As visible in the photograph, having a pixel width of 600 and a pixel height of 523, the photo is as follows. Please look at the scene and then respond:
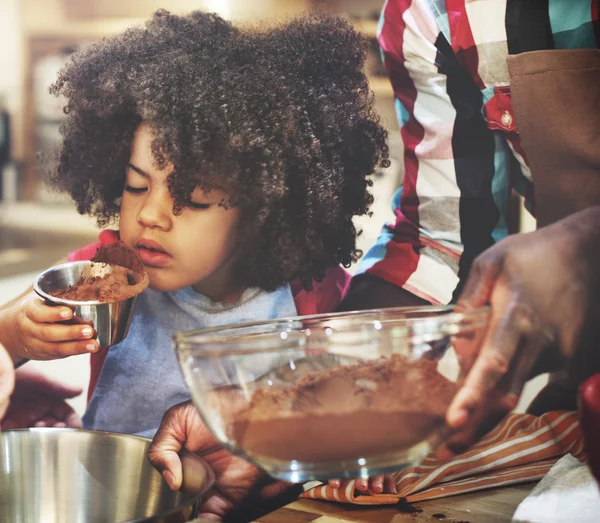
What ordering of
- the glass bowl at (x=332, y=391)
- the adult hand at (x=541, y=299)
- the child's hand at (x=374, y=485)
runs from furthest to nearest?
the child's hand at (x=374, y=485), the adult hand at (x=541, y=299), the glass bowl at (x=332, y=391)

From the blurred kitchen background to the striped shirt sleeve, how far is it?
2cm

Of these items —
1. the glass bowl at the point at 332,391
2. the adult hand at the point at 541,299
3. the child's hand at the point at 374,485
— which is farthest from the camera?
the child's hand at the point at 374,485

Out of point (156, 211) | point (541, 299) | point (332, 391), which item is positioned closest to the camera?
point (332, 391)

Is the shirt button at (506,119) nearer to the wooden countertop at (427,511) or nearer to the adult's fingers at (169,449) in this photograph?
the wooden countertop at (427,511)

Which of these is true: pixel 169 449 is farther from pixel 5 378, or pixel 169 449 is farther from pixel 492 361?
pixel 492 361

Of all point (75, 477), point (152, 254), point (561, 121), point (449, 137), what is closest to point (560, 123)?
point (561, 121)

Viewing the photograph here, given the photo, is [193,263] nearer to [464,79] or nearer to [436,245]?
[436,245]

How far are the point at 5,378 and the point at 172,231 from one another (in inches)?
13.3

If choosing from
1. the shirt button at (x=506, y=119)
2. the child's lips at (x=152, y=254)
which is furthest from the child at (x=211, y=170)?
the shirt button at (x=506, y=119)

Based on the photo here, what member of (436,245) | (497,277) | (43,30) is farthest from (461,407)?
(43,30)

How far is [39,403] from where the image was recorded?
1165 millimetres

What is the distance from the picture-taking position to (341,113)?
1.08m

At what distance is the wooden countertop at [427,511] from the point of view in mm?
1003

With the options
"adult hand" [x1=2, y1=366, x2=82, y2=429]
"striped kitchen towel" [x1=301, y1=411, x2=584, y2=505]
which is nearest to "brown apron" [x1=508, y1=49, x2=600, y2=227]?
"striped kitchen towel" [x1=301, y1=411, x2=584, y2=505]
